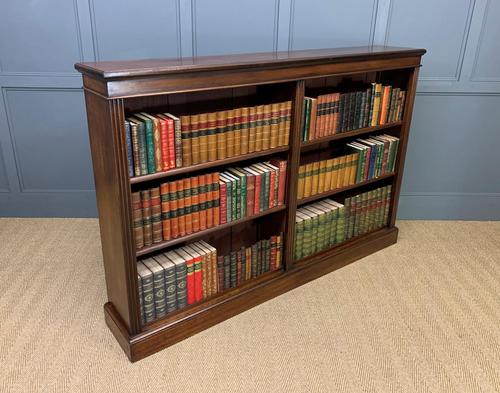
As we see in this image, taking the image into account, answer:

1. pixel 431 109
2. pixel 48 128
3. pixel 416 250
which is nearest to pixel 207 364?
pixel 416 250

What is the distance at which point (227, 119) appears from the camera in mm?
1995

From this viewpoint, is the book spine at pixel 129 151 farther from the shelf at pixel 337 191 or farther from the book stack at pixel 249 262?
the shelf at pixel 337 191

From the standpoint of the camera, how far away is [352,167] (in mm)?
2623

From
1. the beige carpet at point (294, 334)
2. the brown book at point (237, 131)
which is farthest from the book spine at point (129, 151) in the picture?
the beige carpet at point (294, 334)

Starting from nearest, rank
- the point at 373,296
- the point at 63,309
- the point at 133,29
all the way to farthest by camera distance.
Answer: the point at 63,309 < the point at 373,296 < the point at 133,29

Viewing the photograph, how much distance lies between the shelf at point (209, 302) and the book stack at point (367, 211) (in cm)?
58

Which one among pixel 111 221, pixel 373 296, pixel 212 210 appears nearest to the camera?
pixel 111 221

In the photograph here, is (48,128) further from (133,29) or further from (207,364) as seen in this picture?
(207,364)

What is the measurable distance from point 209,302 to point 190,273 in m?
0.20

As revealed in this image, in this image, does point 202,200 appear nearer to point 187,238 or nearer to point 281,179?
point 187,238

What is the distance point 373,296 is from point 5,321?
1.91m

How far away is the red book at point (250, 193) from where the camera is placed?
7.09ft

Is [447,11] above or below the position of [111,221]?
above

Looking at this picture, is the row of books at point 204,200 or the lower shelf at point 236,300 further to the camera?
the lower shelf at point 236,300
